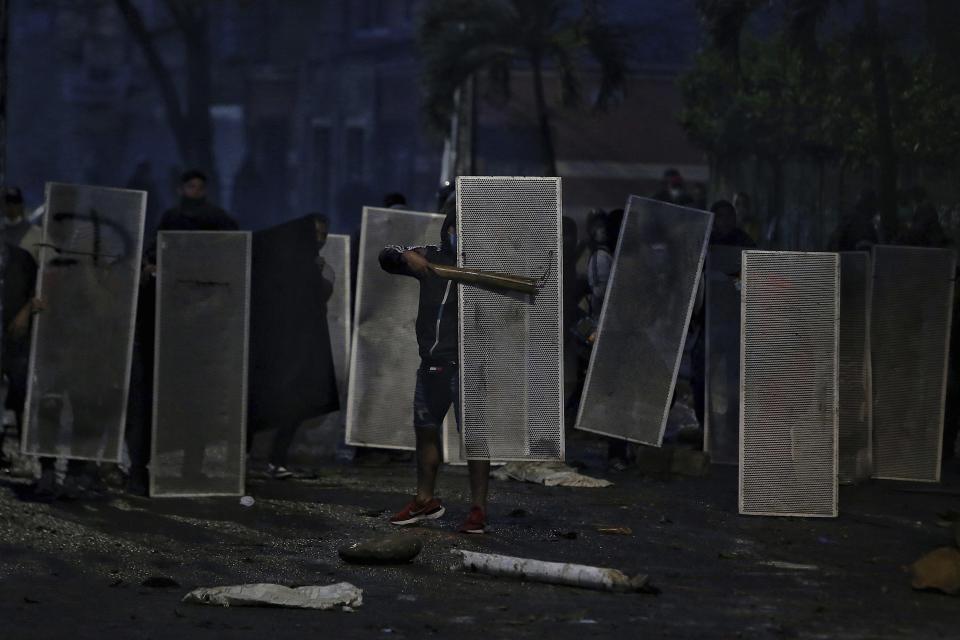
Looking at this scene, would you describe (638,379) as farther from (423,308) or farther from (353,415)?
(423,308)

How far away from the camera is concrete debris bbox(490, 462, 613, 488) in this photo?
11.5m

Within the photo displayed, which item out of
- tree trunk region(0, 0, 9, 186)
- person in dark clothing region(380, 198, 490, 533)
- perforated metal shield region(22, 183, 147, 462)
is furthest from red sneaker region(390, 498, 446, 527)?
tree trunk region(0, 0, 9, 186)

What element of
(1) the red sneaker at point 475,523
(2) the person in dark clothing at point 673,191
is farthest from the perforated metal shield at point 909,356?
(2) the person in dark clothing at point 673,191

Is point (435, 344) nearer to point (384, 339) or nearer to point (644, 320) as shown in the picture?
point (644, 320)

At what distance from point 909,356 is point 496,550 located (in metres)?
3.97

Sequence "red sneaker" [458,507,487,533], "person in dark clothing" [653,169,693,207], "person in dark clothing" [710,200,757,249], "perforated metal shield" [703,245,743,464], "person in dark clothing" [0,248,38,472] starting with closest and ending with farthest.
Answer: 1. "red sneaker" [458,507,487,533]
2. "person in dark clothing" [0,248,38,472]
3. "perforated metal shield" [703,245,743,464]
4. "person in dark clothing" [710,200,757,249]
5. "person in dark clothing" [653,169,693,207]

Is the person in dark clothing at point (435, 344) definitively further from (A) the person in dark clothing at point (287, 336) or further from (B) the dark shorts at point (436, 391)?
(A) the person in dark clothing at point (287, 336)

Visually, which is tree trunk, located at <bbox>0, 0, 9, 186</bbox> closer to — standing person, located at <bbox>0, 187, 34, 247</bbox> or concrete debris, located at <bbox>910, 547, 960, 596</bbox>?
standing person, located at <bbox>0, 187, 34, 247</bbox>

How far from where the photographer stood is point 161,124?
51.6m

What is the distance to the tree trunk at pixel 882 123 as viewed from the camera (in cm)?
1527

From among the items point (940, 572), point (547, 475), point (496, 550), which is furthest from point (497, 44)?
point (940, 572)

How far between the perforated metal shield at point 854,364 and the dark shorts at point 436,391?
2.93 metres

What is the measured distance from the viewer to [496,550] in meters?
8.62

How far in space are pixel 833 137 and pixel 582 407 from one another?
221 inches
